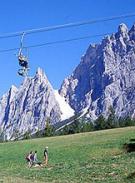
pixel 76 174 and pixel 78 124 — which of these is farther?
pixel 78 124

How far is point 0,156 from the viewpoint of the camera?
76.5 m

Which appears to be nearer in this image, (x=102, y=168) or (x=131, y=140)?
(x=102, y=168)

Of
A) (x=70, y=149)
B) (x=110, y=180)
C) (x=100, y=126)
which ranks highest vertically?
(x=100, y=126)

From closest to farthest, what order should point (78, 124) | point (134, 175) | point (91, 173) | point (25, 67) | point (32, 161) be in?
point (25, 67), point (134, 175), point (91, 173), point (32, 161), point (78, 124)

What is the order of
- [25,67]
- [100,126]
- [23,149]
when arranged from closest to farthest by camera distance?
[25,67] → [23,149] → [100,126]

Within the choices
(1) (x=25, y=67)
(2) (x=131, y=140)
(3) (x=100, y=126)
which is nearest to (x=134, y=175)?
(1) (x=25, y=67)

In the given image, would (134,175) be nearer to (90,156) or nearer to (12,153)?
(90,156)

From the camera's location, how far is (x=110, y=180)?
108 ft

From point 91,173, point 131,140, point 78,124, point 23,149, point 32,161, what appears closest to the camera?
point 91,173

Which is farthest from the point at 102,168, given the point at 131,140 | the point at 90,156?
the point at 131,140

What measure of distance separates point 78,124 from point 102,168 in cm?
13476

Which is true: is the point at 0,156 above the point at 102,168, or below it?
above

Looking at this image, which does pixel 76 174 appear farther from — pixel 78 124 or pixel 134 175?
pixel 78 124

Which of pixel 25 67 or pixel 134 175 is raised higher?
pixel 25 67
